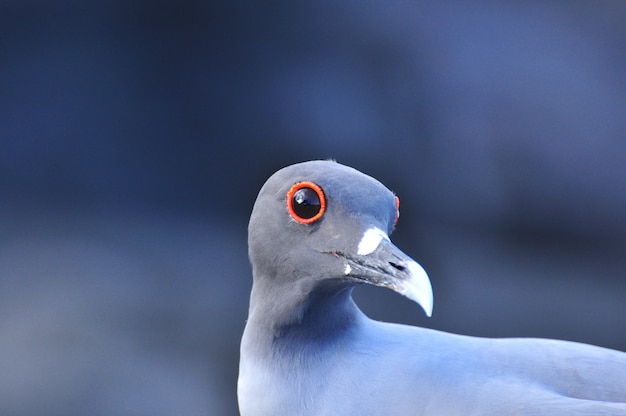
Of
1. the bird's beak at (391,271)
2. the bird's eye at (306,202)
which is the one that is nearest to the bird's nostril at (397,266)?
the bird's beak at (391,271)

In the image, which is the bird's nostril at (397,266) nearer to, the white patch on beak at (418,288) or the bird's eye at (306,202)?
the white patch on beak at (418,288)

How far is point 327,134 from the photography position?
251 cm

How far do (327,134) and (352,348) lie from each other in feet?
4.44

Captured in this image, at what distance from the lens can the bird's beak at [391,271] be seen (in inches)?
39.3

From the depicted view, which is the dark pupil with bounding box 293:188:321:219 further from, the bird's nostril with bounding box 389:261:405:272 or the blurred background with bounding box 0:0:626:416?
the blurred background with bounding box 0:0:626:416

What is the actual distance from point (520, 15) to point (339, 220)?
169 centimetres

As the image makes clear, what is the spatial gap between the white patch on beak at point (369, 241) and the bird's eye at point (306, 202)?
0.22ft

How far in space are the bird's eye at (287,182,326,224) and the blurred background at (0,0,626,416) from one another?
4.38 feet

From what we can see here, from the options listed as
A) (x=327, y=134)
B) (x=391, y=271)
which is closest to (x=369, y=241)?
(x=391, y=271)

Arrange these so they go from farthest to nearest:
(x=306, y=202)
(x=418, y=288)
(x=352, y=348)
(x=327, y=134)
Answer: (x=327, y=134), (x=352, y=348), (x=306, y=202), (x=418, y=288)

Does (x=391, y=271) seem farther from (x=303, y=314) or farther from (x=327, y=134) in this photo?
(x=327, y=134)

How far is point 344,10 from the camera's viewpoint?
8.31 feet

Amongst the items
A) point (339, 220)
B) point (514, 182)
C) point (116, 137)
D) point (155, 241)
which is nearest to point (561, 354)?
point (339, 220)

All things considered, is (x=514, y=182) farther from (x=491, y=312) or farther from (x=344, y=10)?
(x=344, y=10)
